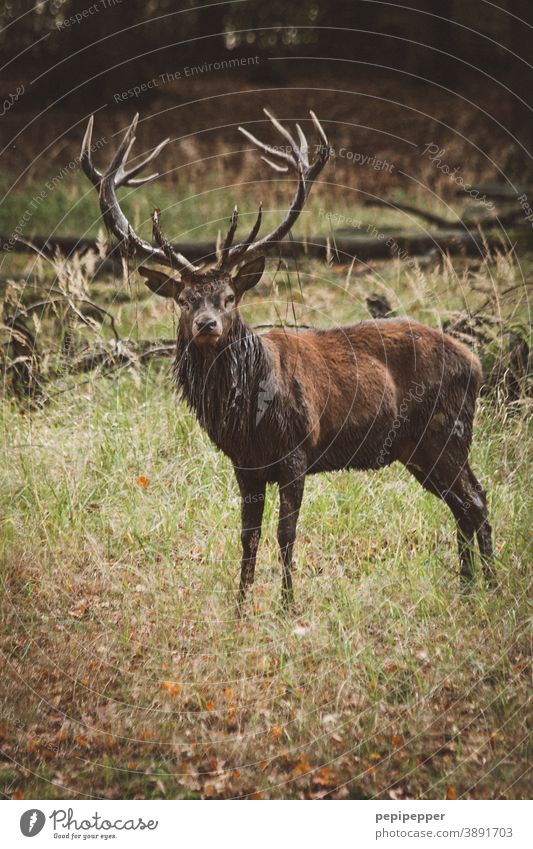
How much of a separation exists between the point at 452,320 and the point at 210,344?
3.02 metres

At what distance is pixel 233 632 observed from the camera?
17.1ft

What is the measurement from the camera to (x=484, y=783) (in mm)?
4520

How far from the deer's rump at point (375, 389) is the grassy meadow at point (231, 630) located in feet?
2.08

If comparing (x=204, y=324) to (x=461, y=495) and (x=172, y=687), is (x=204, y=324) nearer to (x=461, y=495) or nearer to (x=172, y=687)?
(x=172, y=687)

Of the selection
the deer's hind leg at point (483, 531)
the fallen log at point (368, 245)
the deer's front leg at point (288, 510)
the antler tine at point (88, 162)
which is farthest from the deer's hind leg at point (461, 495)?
the fallen log at point (368, 245)

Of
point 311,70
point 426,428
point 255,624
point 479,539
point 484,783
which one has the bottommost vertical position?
point 484,783

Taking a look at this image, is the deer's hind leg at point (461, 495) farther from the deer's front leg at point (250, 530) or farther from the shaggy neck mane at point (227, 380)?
the shaggy neck mane at point (227, 380)

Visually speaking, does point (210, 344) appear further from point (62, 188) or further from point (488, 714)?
point (62, 188)

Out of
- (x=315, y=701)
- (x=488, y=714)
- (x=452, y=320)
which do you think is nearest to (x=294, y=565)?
(x=315, y=701)

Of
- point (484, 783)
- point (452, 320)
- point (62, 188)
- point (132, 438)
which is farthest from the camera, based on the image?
point (62, 188)

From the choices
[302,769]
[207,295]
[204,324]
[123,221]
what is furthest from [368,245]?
[302,769]

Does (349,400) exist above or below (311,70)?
below

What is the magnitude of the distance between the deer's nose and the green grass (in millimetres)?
1064

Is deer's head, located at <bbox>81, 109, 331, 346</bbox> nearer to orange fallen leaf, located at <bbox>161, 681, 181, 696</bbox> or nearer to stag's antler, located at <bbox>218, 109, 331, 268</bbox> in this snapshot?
stag's antler, located at <bbox>218, 109, 331, 268</bbox>
